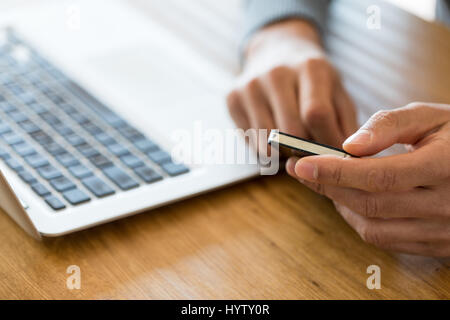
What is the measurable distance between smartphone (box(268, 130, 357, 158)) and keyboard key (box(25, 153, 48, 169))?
23 cm

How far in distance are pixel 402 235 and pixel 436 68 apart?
33 cm

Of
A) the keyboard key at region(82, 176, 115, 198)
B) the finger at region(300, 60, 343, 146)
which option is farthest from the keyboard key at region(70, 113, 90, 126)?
the finger at region(300, 60, 343, 146)

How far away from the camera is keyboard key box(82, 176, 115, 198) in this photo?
53 centimetres

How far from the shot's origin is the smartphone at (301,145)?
43cm

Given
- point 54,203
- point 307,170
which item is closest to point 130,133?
point 54,203

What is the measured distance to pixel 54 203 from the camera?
1.67 feet

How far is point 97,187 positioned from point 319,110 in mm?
222

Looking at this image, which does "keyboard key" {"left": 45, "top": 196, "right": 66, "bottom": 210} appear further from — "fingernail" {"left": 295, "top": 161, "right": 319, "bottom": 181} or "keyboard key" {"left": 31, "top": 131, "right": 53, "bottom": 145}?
"fingernail" {"left": 295, "top": 161, "right": 319, "bottom": 181}

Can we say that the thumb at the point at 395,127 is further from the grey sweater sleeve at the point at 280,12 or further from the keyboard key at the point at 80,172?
the grey sweater sleeve at the point at 280,12

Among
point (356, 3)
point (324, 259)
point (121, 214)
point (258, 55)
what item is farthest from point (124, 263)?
point (356, 3)

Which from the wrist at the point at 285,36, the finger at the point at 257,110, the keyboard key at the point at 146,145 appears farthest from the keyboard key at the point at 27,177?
the wrist at the point at 285,36

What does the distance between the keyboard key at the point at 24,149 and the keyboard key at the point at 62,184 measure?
0.05m
